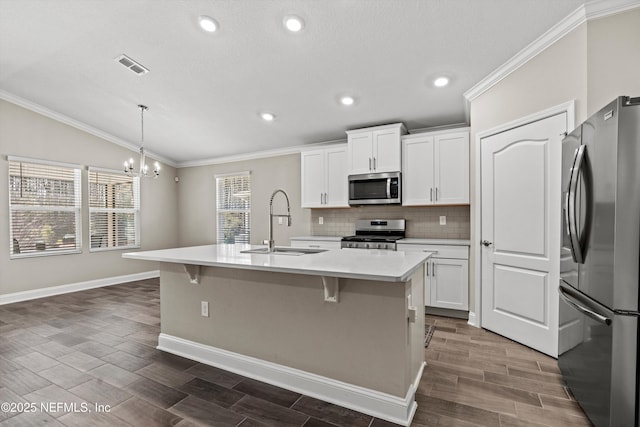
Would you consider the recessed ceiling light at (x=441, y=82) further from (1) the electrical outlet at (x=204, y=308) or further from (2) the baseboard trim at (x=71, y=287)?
(2) the baseboard trim at (x=71, y=287)

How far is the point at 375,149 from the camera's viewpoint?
4.23 meters

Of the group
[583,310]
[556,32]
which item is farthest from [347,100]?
[583,310]

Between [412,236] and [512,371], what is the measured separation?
7.48ft

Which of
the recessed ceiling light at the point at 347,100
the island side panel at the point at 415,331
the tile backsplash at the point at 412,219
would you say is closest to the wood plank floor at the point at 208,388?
the island side panel at the point at 415,331

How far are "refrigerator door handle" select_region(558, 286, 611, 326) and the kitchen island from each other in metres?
0.90

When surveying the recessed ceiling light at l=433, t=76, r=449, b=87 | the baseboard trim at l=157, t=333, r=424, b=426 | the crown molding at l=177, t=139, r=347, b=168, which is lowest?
the baseboard trim at l=157, t=333, r=424, b=426

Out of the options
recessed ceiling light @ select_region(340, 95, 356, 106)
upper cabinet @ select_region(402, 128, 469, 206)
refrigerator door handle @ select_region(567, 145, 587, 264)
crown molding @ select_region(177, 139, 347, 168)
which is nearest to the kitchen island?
refrigerator door handle @ select_region(567, 145, 587, 264)

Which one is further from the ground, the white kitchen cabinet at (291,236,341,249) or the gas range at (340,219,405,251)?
the gas range at (340,219,405,251)

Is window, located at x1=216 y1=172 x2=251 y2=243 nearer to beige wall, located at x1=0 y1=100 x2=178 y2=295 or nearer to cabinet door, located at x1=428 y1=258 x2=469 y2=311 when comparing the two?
beige wall, located at x1=0 y1=100 x2=178 y2=295

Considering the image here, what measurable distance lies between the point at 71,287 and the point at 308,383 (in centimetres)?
505

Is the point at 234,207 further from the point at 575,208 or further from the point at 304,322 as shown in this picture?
the point at 575,208

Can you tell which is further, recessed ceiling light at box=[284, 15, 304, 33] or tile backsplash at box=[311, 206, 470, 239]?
tile backsplash at box=[311, 206, 470, 239]

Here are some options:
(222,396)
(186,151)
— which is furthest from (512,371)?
(186,151)

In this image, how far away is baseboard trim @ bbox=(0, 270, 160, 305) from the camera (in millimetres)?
4422
